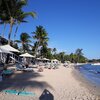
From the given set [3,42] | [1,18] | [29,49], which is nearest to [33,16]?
[1,18]

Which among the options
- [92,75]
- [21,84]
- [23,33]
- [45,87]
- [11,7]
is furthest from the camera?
[23,33]

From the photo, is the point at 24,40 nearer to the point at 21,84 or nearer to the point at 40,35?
the point at 40,35

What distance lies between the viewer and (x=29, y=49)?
5719cm

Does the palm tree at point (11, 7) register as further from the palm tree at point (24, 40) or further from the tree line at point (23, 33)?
the palm tree at point (24, 40)

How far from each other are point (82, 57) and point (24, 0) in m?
125

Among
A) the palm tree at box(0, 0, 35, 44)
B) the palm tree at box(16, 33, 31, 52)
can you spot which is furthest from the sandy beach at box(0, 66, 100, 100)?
the palm tree at box(16, 33, 31, 52)

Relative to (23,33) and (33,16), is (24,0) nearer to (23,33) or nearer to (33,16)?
(33,16)

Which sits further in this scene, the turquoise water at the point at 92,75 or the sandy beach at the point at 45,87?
→ the turquoise water at the point at 92,75

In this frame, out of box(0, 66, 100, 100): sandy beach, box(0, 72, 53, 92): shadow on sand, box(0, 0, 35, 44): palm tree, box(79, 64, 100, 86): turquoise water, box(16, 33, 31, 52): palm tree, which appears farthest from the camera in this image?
box(16, 33, 31, 52): palm tree

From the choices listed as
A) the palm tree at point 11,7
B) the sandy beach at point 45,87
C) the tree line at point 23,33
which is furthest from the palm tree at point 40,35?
the sandy beach at point 45,87

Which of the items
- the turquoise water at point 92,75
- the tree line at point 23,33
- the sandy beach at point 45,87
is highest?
the tree line at point 23,33

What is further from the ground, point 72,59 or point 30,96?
point 72,59

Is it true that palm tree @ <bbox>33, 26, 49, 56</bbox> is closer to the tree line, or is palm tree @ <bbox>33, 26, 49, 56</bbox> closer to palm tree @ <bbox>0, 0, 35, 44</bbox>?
the tree line

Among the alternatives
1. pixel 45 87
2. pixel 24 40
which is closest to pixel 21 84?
pixel 45 87
